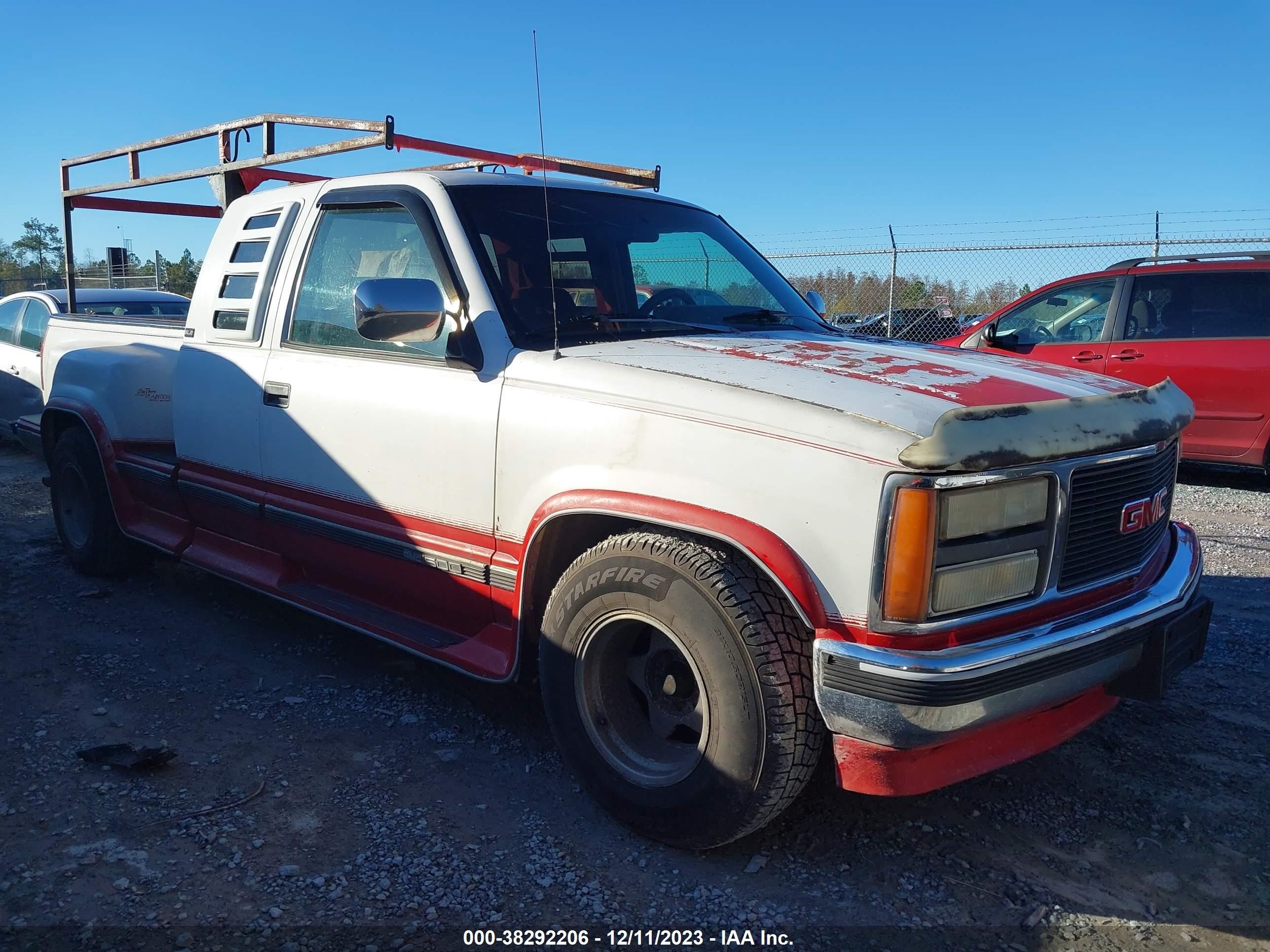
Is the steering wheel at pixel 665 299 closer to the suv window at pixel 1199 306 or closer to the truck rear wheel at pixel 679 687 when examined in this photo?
the truck rear wheel at pixel 679 687

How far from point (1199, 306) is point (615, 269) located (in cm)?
627

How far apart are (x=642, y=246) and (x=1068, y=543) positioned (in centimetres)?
206

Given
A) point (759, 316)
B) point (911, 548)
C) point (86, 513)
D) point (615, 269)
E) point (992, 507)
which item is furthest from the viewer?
point (86, 513)

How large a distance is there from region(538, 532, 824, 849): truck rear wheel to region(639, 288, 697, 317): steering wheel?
1.21 metres

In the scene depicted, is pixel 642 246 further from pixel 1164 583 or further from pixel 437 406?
pixel 1164 583

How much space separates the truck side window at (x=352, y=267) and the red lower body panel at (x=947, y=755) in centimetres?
192

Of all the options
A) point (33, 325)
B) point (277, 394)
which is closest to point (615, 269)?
point (277, 394)

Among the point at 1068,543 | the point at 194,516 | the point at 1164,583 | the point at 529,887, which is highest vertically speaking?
the point at 1068,543

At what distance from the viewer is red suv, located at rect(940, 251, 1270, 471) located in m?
7.56

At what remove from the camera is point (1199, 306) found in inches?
310

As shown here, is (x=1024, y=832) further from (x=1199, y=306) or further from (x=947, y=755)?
(x=1199, y=306)

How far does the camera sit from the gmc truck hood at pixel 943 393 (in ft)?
7.55

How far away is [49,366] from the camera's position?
5703 millimetres

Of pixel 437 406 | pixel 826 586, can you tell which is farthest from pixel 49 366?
pixel 826 586
